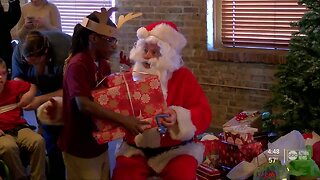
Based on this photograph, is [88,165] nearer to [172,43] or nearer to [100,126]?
[100,126]

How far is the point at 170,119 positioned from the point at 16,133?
4.29ft

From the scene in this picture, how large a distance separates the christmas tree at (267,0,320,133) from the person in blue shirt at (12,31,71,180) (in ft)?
5.42

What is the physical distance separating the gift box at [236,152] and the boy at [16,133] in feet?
4.18

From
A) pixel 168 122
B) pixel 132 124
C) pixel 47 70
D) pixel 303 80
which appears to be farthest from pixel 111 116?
pixel 303 80

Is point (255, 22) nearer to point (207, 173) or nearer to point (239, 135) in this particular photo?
point (239, 135)

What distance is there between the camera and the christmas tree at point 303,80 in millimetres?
3771

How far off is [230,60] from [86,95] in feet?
9.61

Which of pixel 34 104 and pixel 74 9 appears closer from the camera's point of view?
pixel 34 104

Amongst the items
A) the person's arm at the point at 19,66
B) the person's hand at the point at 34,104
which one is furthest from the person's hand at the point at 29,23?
the person's hand at the point at 34,104

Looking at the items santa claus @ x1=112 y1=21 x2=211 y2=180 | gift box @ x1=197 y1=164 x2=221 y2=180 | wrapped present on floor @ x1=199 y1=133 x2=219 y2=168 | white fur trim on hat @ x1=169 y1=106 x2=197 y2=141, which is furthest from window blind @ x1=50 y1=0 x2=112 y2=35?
white fur trim on hat @ x1=169 y1=106 x2=197 y2=141

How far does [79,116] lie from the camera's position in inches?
102

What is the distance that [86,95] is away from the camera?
8.12ft

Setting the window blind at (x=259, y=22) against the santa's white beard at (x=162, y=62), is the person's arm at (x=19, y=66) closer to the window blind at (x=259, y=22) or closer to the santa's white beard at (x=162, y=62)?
the santa's white beard at (x=162, y=62)

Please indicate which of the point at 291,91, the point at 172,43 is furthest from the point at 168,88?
the point at 291,91
